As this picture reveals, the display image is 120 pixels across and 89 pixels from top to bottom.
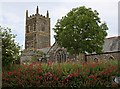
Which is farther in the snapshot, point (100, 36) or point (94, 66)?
point (100, 36)

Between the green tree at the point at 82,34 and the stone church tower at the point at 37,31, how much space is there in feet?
136

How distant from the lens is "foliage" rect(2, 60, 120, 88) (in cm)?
934

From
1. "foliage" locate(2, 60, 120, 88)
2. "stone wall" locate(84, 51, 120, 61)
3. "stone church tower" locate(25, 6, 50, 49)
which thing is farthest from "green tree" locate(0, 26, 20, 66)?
"stone church tower" locate(25, 6, 50, 49)

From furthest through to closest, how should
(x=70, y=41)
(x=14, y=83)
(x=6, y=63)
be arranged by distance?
(x=70, y=41)
(x=6, y=63)
(x=14, y=83)

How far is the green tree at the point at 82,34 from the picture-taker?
28.1 meters

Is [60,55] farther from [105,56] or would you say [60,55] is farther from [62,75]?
[62,75]

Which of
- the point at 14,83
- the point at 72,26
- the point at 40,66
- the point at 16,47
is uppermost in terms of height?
the point at 72,26

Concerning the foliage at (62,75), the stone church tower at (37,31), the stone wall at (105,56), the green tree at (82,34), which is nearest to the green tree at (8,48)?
the foliage at (62,75)

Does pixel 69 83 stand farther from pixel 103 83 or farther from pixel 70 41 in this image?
pixel 70 41

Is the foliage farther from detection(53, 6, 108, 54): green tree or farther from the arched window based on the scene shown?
the arched window

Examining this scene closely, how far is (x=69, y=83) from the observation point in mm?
9367

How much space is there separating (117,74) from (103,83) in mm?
720

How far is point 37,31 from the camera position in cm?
7200

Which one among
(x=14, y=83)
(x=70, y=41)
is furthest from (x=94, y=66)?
(x=70, y=41)
